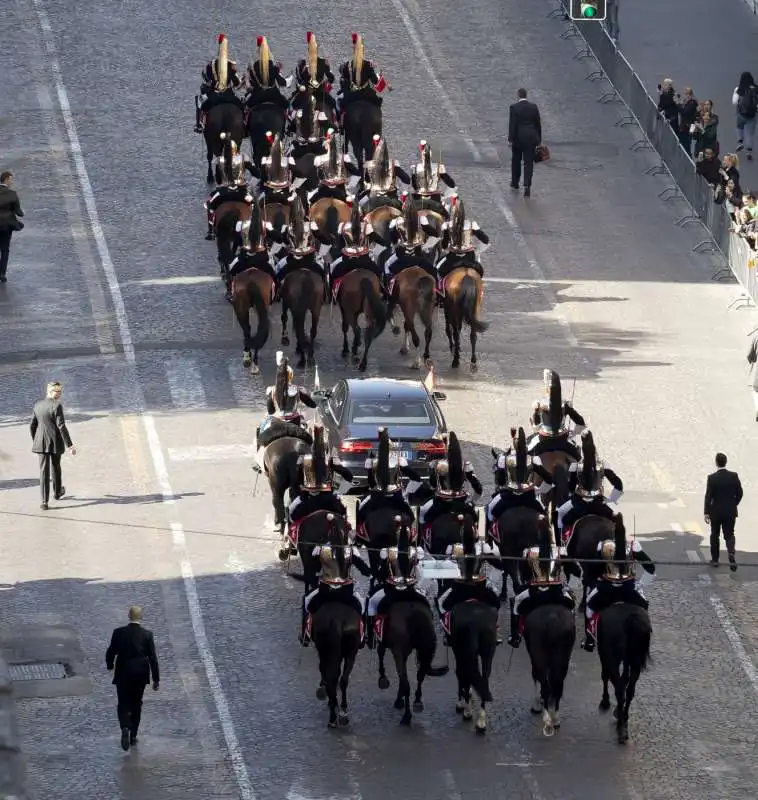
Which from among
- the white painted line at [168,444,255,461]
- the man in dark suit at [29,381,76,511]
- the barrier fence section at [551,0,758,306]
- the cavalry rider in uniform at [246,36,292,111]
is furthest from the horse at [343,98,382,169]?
the man in dark suit at [29,381,76,511]

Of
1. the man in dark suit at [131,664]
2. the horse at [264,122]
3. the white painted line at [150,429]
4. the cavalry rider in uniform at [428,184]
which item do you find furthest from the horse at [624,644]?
the horse at [264,122]

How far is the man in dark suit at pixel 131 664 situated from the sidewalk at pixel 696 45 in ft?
84.4

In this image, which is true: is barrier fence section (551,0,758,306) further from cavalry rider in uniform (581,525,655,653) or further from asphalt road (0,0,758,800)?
cavalry rider in uniform (581,525,655,653)

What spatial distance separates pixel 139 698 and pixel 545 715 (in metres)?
3.82

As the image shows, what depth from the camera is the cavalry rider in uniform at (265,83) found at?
41.0 meters

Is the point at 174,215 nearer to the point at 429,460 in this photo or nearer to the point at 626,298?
the point at 626,298

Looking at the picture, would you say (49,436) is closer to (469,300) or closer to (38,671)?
(38,671)

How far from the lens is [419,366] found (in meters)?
34.4

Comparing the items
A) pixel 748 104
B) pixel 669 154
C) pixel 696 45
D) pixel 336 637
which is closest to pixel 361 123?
pixel 669 154

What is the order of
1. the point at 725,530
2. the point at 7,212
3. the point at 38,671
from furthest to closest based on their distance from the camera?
the point at 7,212 < the point at 725,530 < the point at 38,671

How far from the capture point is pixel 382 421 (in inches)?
1160

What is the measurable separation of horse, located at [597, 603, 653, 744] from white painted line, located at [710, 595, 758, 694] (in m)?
2.18

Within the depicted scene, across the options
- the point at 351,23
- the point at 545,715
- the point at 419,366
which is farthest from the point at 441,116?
the point at 545,715

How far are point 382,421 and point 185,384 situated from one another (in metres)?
5.07
